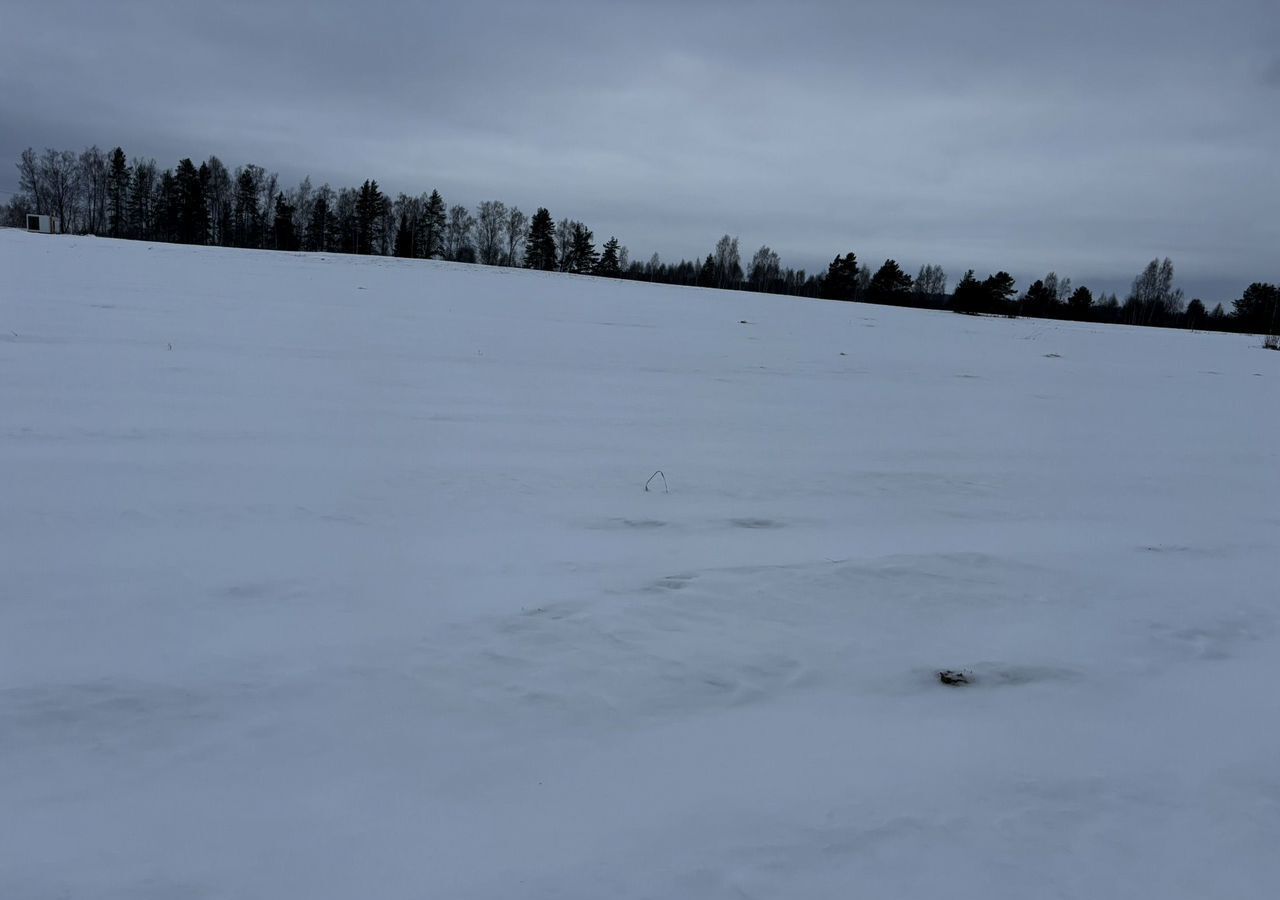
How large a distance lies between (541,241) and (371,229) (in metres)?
18.4

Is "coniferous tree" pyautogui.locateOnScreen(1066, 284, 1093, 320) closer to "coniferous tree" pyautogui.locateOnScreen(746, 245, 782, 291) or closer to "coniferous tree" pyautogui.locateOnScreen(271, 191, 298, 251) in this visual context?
"coniferous tree" pyautogui.locateOnScreen(746, 245, 782, 291)

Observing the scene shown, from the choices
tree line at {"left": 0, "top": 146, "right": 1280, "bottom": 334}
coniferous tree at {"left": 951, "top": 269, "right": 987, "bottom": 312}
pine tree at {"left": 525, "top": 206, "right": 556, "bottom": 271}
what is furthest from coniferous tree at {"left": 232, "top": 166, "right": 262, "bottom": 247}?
coniferous tree at {"left": 951, "top": 269, "right": 987, "bottom": 312}

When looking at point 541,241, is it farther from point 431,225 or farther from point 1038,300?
point 1038,300

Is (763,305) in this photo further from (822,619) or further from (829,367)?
(822,619)

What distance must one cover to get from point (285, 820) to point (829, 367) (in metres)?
10.3

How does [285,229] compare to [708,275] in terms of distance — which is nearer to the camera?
[285,229]

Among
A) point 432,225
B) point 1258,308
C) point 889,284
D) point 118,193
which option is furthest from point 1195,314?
point 118,193

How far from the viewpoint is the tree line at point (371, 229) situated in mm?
52312

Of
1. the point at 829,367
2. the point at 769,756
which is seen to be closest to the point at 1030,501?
the point at 769,756

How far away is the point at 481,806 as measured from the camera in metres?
1.85

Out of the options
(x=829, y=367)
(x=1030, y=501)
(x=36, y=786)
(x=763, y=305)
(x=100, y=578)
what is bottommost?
(x=36, y=786)

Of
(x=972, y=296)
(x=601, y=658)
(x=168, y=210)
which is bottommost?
(x=601, y=658)

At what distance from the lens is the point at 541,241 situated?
5641cm

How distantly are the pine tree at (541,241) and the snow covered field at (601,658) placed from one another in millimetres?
52990
